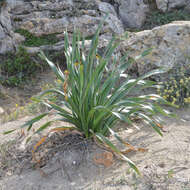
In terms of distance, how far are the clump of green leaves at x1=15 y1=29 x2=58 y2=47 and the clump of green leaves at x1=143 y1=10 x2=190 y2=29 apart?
2.71 m

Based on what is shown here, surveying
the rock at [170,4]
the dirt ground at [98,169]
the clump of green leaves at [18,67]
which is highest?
the rock at [170,4]

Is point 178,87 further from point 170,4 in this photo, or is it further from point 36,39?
point 170,4

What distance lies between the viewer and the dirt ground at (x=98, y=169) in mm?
2127

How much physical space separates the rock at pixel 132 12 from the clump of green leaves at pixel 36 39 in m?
2.35

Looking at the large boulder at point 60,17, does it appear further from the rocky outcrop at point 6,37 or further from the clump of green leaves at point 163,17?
the clump of green leaves at point 163,17

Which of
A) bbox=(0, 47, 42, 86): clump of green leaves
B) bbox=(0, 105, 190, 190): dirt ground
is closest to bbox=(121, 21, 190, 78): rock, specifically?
bbox=(0, 105, 190, 190): dirt ground

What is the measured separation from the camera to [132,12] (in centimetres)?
679

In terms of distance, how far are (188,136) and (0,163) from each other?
2.04 meters

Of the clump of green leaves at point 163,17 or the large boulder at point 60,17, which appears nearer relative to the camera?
the large boulder at point 60,17

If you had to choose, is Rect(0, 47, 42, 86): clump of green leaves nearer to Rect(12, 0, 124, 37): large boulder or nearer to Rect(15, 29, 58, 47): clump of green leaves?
Rect(15, 29, 58, 47): clump of green leaves

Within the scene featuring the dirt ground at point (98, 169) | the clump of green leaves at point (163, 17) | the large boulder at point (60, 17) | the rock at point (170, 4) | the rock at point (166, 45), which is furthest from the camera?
the rock at point (170, 4)

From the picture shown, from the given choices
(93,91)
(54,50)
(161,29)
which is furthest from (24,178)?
(54,50)

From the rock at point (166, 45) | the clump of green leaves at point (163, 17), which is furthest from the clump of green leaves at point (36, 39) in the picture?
the clump of green leaves at point (163, 17)

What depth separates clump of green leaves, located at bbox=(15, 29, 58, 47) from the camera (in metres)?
5.38
